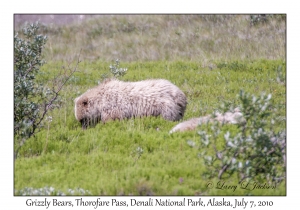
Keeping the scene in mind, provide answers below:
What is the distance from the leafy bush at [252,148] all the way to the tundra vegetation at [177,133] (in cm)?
2

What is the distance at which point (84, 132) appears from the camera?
9766 mm

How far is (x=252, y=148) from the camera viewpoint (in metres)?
6.66

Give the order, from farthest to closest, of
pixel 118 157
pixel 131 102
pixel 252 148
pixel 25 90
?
pixel 131 102 < pixel 25 90 < pixel 118 157 < pixel 252 148

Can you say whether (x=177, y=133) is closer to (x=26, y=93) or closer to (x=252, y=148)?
(x=252, y=148)

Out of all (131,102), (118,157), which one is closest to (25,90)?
(131,102)

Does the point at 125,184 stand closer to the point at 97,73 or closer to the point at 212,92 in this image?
the point at 212,92

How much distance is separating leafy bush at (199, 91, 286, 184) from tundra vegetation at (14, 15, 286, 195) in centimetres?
2

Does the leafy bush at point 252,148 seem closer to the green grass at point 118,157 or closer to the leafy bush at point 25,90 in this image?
the green grass at point 118,157

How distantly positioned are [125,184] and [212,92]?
22.7 ft

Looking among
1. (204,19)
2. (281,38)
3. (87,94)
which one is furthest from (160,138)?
(204,19)

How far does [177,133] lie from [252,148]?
2493 millimetres

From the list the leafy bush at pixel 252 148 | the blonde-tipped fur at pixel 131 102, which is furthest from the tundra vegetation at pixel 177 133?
the blonde-tipped fur at pixel 131 102

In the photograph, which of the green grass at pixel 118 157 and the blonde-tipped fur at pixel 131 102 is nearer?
the green grass at pixel 118 157

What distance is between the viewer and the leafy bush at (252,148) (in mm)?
6473
